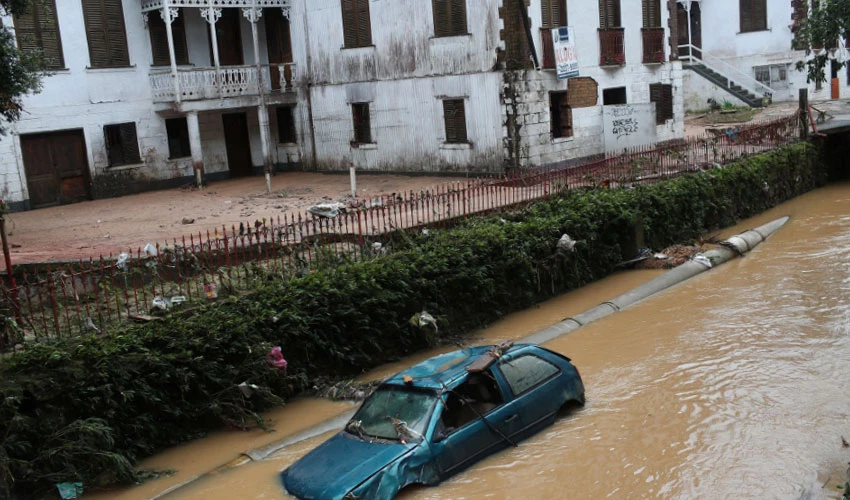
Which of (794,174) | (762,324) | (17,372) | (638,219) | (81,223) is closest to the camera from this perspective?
(17,372)

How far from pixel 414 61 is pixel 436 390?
1806cm

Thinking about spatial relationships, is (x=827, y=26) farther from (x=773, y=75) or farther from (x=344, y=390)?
(x=773, y=75)

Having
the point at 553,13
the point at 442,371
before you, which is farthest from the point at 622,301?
the point at 553,13

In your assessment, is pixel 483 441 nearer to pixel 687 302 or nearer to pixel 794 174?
pixel 687 302

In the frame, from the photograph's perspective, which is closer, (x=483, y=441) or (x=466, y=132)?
(x=483, y=441)

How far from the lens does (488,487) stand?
27.3 ft

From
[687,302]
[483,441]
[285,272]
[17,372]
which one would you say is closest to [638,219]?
[687,302]

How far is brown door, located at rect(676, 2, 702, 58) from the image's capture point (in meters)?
40.8

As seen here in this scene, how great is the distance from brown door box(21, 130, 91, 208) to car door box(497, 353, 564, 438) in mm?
19317

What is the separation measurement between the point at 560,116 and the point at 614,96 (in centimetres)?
311

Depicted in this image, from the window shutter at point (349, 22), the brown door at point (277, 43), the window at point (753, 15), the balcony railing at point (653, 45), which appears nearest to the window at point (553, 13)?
the balcony railing at point (653, 45)

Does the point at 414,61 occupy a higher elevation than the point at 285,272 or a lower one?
higher

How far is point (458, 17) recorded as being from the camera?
2378 cm

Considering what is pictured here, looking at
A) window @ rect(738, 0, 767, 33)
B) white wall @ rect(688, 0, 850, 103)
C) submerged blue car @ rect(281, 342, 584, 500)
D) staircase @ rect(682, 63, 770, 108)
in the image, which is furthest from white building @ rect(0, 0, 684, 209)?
submerged blue car @ rect(281, 342, 584, 500)
